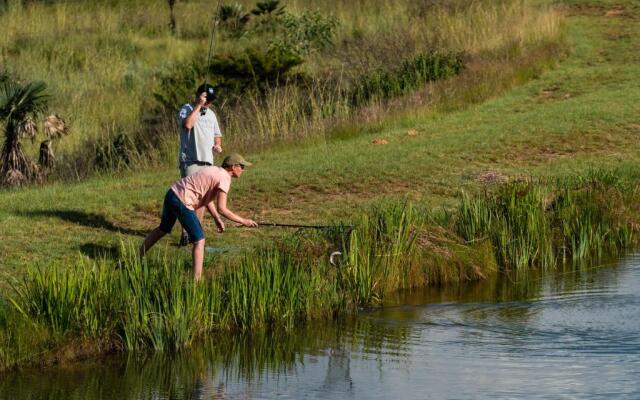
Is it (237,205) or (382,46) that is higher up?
(382,46)

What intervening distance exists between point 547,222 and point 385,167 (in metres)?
3.95

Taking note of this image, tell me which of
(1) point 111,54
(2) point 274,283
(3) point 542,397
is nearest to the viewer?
(3) point 542,397

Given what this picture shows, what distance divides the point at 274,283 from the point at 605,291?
12.1 ft

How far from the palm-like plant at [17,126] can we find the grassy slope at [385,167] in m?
1.61

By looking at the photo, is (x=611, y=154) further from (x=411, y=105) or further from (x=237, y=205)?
(x=237, y=205)

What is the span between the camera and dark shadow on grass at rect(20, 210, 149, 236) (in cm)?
1448

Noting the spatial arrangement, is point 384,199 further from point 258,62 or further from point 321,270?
point 258,62

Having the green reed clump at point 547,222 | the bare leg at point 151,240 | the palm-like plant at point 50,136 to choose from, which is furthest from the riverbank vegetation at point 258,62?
the bare leg at point 151,240

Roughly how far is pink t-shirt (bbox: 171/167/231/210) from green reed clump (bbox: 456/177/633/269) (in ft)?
11.2

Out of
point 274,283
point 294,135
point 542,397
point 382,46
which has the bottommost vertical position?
point 542,397

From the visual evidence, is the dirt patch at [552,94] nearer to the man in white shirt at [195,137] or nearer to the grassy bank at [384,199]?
the grassy bank at [384,199]

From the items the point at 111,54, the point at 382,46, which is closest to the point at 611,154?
the point at 382,46

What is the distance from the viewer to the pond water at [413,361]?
9562mm

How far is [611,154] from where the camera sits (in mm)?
19766
